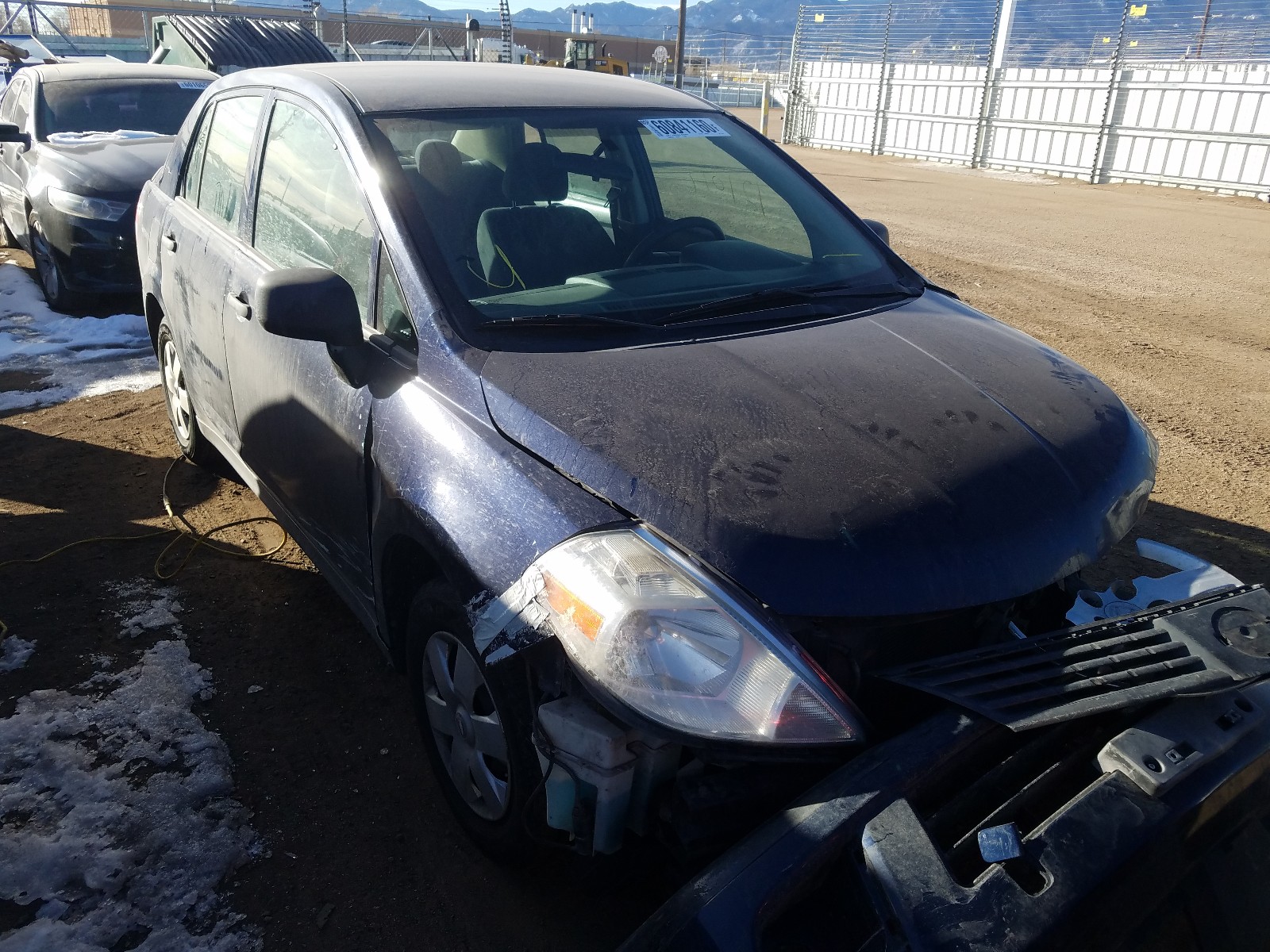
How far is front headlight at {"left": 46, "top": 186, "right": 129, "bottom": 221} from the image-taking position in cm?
700

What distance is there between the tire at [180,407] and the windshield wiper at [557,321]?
2.56 m

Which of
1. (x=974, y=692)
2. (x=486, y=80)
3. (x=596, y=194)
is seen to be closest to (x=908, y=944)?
(x=974, y=692)

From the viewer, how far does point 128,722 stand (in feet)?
9.78

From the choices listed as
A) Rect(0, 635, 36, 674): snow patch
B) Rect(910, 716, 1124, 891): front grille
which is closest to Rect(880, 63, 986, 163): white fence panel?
Rect(0, 635, 36, 674): snow patch

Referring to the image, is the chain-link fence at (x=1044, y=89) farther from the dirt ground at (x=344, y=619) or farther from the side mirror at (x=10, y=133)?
the side mirror at (x=10, y=133)

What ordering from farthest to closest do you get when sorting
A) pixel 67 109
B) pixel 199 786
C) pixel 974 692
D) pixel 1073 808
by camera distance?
pixel 67 109
pixel 199 786
pixel 974 692
pixel 1073 808

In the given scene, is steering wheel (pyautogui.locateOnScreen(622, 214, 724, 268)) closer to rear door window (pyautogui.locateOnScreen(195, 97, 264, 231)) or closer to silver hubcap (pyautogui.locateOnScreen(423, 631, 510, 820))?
silver hubcap (pyautogui.locateOnScreen(423, 631, 510, 820))

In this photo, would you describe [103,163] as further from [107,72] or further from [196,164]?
[196,164]

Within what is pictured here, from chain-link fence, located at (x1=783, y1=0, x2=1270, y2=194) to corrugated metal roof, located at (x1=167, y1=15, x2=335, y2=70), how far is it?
48.8 feet

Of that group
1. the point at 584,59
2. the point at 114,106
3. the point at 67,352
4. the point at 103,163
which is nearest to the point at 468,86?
the point at 67,352

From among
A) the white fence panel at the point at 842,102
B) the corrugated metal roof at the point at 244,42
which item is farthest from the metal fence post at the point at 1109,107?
the corrugated metal roof at the point at 244,42

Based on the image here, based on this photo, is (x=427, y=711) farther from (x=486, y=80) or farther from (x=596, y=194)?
(x=486, y=80)

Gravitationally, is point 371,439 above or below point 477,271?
below

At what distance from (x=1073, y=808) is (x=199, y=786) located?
2290 mm
